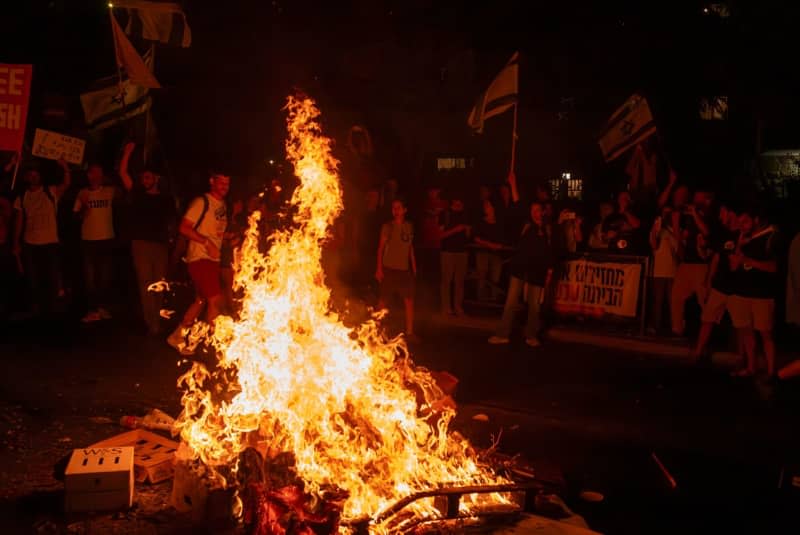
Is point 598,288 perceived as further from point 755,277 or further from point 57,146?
point 57,146

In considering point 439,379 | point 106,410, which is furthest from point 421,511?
point 106,410

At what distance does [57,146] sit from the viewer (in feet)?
39.9

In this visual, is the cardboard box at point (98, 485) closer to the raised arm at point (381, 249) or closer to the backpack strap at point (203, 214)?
the backpack strap at point (203, 214)

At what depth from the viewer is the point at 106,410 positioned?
731 cm

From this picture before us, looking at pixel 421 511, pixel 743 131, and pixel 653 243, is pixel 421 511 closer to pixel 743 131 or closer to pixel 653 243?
pixel 653 243

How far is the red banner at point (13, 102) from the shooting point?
11.0m

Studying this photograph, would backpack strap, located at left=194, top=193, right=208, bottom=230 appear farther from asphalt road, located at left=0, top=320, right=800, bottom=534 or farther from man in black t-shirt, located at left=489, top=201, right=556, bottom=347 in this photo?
man in black t-shirt, located at left=489, top=201, right=556, bottom=347

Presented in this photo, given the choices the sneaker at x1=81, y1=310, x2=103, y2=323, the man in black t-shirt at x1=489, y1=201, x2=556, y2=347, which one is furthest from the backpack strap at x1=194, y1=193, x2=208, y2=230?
the man in black t-shirt at x1=489, y1=201, x2=556, y2=347

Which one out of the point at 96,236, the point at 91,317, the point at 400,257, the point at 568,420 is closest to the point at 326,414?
the point at 568,420

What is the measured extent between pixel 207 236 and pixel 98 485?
4413 mm

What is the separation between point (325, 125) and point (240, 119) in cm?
241

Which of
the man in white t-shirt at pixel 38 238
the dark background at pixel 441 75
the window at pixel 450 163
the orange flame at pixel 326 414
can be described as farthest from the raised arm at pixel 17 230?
the window at pixel 450 163

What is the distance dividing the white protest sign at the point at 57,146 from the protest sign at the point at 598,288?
26.6 ft

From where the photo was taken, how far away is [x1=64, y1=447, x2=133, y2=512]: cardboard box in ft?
16.0
